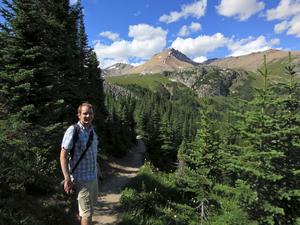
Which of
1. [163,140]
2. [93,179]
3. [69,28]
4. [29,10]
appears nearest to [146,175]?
[69,28]

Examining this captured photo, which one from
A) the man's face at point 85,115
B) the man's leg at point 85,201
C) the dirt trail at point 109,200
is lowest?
the dirt trail at point 109,200

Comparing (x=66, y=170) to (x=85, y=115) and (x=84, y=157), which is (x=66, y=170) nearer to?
(x=84, y=157)

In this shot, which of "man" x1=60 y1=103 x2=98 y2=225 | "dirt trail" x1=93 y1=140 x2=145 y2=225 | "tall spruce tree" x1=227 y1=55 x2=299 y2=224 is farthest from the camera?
"tall spruce tree" x1=227 y1=55 x2=299 y2=224

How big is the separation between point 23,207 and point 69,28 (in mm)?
16681

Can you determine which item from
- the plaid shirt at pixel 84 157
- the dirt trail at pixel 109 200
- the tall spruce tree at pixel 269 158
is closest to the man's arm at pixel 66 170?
the plaid shirt at pixel 84 157

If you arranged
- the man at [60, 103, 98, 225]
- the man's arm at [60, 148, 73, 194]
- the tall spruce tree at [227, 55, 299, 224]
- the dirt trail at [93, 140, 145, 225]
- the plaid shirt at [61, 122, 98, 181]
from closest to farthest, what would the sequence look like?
the man's arm at [60, 148, 73, 194] → the plaid shirt at [61, 122, 98, 181] → the man at [60, 103, 98, 225] → the dirt trail at [93, 140, 145, 225] → the tall spruce tree at [227, 55, 299, 224]

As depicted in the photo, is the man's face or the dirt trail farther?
the dirt trail

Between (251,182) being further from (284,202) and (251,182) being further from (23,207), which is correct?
(23,207)

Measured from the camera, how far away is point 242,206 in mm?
15328

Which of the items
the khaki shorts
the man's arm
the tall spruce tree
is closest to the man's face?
the man's arm

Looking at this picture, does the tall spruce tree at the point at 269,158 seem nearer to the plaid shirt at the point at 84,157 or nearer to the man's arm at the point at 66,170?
the plaid shirt at the point at 84,157

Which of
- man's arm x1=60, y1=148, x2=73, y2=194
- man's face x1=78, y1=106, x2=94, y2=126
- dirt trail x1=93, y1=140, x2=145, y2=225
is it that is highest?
man's face x1=78, y1=106, x2=94, y2=126

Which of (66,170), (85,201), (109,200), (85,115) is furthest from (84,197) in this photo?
(109,200)

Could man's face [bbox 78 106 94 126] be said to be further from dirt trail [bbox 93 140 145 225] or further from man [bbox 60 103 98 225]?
dirt trail [bbox 93 140 145 225]
